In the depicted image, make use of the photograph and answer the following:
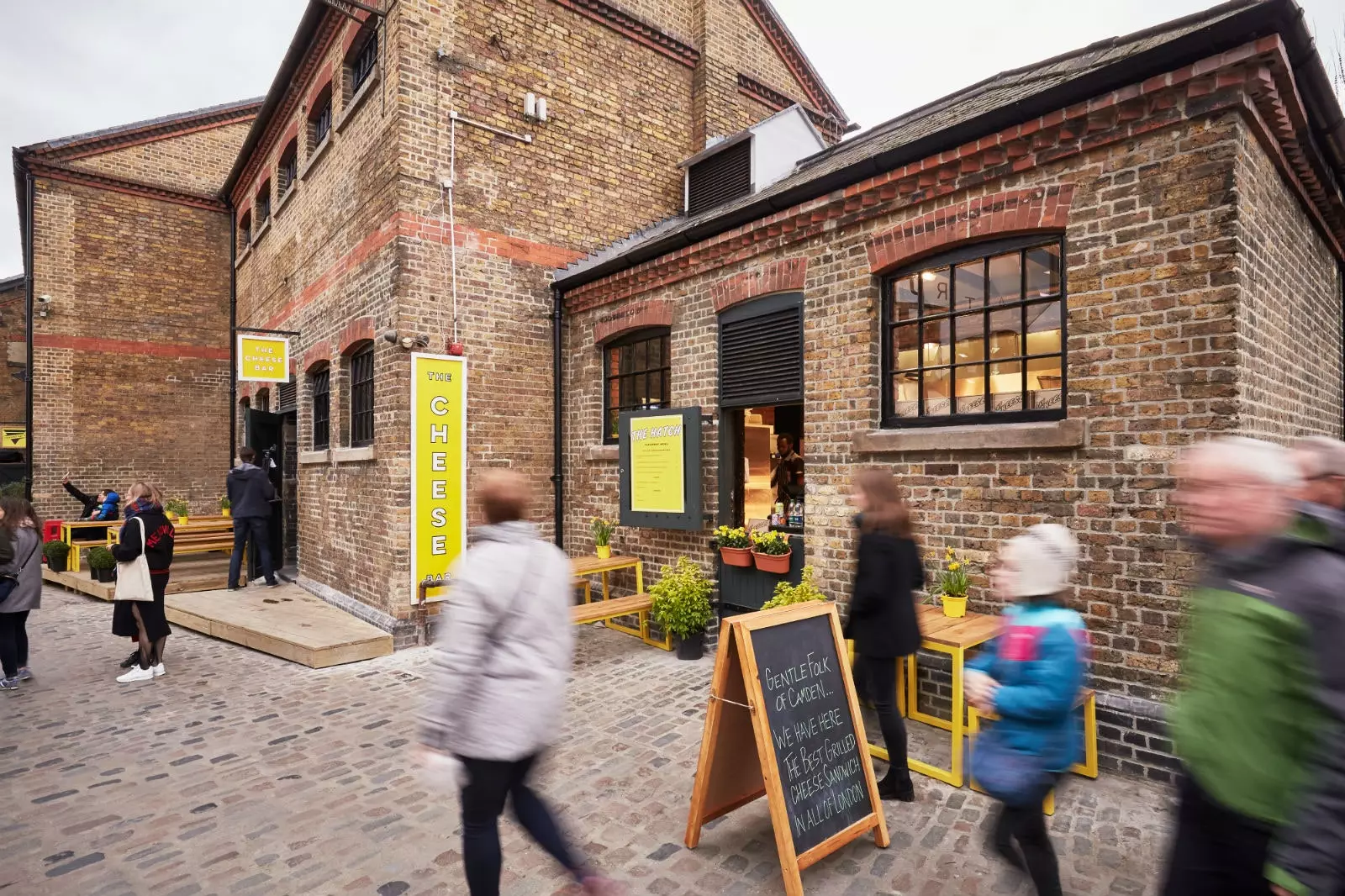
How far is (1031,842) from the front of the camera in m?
2.72

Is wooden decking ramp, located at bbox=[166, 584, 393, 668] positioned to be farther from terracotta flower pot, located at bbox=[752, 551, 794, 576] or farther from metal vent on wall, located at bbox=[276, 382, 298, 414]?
terracotta flower pot, located at bbox=[752, 551, 794, 576]

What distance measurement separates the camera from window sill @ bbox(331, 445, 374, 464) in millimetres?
8555

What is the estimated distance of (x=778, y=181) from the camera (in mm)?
9156

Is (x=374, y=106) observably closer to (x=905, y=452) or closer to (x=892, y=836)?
(x=905, y=452)

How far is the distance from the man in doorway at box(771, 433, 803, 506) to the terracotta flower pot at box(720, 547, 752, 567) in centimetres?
178

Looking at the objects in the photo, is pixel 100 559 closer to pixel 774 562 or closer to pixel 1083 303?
pixel 774 562

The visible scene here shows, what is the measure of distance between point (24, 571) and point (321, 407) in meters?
4.77

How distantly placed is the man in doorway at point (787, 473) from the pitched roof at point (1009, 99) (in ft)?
9.45

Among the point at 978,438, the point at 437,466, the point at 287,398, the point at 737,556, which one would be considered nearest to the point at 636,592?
the point at 737,556

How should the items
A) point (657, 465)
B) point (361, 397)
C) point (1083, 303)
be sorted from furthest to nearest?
1. point (361, 397)
2. point (657, 465)
3. point (1083, 303)

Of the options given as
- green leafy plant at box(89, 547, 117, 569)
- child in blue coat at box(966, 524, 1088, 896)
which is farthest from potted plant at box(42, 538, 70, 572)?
child in blue coat at box(966, 524, 1088, 896)

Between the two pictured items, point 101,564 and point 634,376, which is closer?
point 634,376

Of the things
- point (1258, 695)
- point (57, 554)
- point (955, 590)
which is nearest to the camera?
point (1258, 695)

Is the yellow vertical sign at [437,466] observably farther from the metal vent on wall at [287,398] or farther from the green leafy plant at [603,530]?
the metal vent on wall at [287,398]
